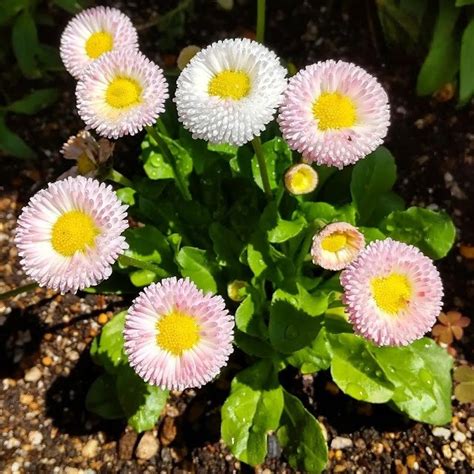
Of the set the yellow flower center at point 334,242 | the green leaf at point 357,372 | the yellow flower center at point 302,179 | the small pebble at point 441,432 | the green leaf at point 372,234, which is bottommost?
the small pebble at point 441,432

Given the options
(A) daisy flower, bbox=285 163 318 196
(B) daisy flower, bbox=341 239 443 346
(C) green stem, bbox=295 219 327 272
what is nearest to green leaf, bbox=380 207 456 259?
(C) green stem, bbox=295 219 327 272

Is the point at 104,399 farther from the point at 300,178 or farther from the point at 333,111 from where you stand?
the point at 333,111

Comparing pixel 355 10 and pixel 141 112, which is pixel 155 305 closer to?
pixel 141 112

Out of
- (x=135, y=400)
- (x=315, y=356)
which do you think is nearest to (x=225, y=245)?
(x=315, y=356)

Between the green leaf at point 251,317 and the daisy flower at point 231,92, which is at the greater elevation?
the daisy flower at point 231,92

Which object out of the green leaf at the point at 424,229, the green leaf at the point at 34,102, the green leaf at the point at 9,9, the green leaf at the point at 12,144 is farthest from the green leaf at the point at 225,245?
the green leaf at the point at 9,9

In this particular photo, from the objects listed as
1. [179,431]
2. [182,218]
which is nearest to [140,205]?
[182,218]

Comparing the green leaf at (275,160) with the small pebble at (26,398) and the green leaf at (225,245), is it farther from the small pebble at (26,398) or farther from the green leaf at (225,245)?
the small pebble at (26,398)
